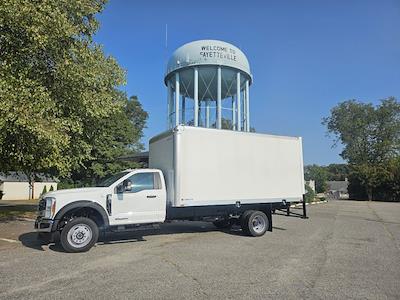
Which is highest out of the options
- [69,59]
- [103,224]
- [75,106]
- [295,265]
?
[69,59]

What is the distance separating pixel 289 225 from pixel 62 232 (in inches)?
364

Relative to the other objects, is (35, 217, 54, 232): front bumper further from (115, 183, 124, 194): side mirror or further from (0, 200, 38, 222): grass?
(0, 200, 38, 222): grass

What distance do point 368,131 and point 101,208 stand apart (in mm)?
61323

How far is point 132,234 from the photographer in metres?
12.9

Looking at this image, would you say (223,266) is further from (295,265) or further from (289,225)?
(289,225)

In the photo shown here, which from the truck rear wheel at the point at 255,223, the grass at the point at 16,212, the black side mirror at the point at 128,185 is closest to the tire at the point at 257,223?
the truck rear wheel at the point at 255,223

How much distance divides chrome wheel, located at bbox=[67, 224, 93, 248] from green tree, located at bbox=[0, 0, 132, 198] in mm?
2956

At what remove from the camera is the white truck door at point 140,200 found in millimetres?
10719

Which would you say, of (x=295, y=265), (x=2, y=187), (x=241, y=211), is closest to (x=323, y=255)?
(x=295, y=265)

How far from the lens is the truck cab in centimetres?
995

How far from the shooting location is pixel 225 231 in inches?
550

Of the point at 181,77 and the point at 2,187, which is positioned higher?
the point at 181,77

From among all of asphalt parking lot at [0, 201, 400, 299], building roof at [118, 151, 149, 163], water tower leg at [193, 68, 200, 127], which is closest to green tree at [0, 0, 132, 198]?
asphalt parking lot at [0, 201, 400, 299]

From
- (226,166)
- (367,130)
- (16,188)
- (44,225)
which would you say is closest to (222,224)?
(226,166)
